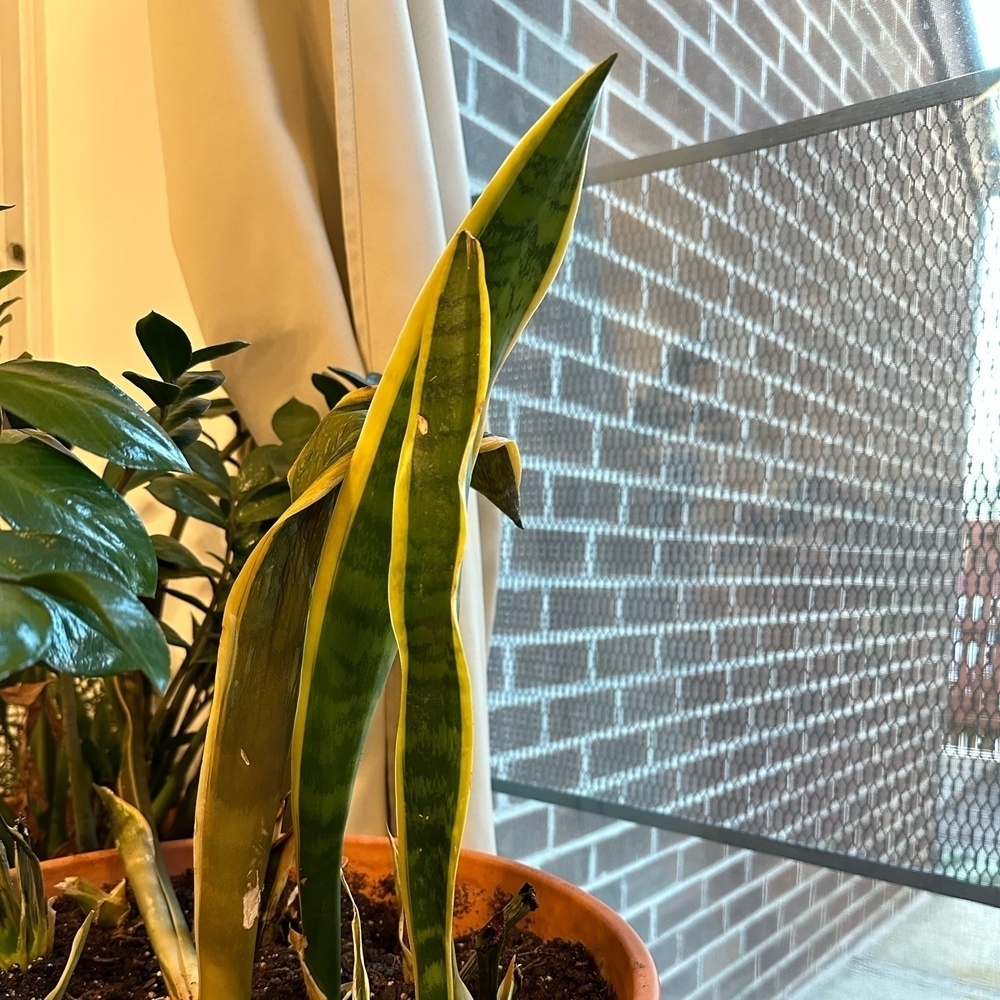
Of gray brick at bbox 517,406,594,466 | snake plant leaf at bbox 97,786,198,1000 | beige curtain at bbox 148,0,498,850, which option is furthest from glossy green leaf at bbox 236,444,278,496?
gray brick at bbox 517,406,594,466

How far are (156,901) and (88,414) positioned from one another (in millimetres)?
275

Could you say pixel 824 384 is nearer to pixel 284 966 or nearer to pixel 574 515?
pixel 574 515

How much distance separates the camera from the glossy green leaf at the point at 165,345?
0.51 meters

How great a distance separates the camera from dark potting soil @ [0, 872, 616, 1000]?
43cm

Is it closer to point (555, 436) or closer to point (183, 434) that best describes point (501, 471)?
point (183, 434)

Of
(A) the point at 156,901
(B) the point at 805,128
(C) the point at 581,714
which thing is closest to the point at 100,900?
(A) the point at 156,901

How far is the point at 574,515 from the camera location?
87 centimetres

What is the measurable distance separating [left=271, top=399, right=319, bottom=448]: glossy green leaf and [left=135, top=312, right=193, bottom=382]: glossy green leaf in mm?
126

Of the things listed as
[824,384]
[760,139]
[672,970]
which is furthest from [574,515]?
[672,970]

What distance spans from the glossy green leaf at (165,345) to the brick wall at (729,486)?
44cm

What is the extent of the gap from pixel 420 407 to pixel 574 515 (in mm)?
613

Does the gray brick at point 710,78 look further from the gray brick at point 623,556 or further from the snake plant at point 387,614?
the snake plant at point 387,614

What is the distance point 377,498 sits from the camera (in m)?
0.32

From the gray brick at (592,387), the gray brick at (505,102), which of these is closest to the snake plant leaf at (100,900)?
the gray brick at (592,387)
